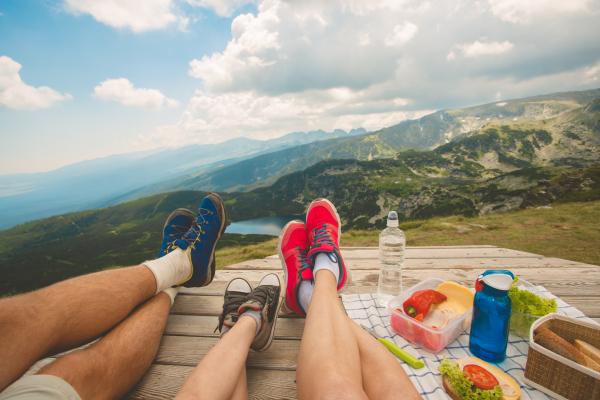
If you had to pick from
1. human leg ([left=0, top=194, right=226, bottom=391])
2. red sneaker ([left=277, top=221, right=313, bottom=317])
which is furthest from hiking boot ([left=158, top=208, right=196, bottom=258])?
red sneaker ([left=277, top=221, right=313, bottom=317])

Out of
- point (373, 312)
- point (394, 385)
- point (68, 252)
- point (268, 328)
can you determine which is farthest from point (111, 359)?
point (68, 252)

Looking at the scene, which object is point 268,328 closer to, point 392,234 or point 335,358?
point 335,358

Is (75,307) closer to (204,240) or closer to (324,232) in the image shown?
(204,240)

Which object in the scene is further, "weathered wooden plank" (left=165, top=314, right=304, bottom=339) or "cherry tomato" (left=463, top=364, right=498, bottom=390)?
"weathered wooden plank" (left=165, top=314, right=304, bottom=339)

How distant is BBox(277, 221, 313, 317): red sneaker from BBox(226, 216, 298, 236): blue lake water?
95.2 meters

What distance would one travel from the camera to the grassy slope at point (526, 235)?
10688 mm

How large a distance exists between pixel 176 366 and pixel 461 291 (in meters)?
2.92

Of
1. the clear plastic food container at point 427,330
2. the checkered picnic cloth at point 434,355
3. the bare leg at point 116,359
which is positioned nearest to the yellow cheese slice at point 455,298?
the clear plastic food container at point 427,330

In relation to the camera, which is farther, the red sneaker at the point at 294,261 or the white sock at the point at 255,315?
the red sneaker at the point at 294,261

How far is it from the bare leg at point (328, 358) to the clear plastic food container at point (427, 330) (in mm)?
696

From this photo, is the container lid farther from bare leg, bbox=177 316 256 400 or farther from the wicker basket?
bare leg, bbox=177 316 256 400

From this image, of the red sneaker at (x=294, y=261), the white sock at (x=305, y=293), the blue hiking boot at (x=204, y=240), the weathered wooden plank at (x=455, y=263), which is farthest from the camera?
the weathered wooden plank at (x=455, y=263)

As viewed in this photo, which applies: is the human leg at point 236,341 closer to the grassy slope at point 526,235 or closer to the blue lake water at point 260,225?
the grassy slope at point 526,235

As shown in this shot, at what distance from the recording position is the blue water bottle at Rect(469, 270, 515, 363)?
209 centimetres
